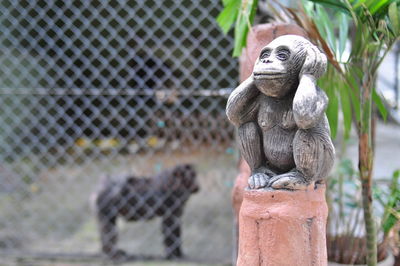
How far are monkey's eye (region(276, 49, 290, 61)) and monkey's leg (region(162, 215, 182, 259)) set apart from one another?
54.1 inches

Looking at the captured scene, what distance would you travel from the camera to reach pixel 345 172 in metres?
2.04

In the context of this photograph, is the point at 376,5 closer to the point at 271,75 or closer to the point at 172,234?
the point at 271,75

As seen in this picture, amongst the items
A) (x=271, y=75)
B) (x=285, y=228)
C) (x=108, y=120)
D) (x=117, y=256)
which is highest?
(x=271, y=75)

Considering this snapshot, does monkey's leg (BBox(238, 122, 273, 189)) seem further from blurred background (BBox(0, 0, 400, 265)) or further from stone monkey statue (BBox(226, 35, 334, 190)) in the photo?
blurred background (BBox(0, 0, 400, 265))

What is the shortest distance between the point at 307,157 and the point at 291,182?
0.07 meters

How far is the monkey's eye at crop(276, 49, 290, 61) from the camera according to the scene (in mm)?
1123

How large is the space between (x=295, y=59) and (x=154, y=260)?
1539 mm

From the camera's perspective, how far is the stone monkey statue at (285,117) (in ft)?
3.55

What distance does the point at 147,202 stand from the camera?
232 centimetres

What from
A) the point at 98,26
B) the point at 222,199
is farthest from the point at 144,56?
the point at 222,199

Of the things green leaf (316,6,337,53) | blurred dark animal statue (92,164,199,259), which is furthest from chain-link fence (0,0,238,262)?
green leaf (316,6,337,53)

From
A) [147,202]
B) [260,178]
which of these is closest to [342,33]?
[260,178]

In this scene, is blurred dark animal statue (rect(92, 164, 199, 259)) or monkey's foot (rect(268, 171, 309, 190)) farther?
blurred dark animal statue (rect(92, 164, 199, 259))

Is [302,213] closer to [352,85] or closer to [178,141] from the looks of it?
[352,85]
